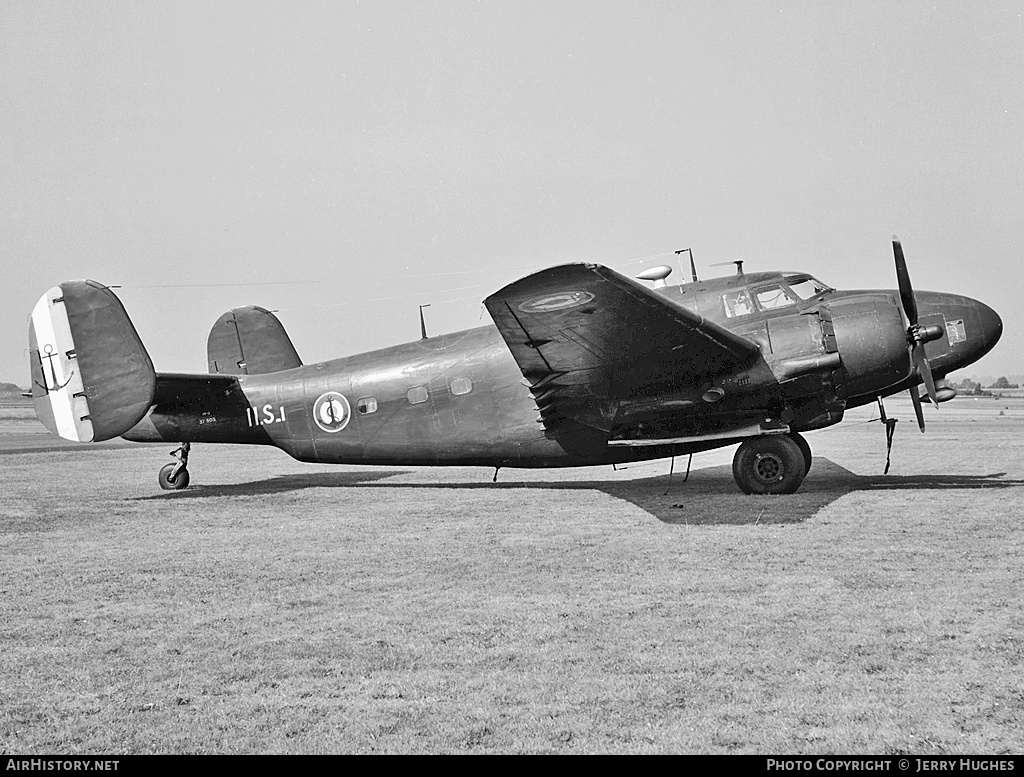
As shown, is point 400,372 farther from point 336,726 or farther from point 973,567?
point 336,726

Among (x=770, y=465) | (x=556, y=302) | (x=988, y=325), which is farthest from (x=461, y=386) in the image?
(x=988, y=325)

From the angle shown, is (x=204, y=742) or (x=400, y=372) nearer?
(x=204, y=742)

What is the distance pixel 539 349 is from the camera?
11508 millimetres

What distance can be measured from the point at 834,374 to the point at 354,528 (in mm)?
6821

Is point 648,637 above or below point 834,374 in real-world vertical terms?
below

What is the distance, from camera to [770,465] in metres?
12.2

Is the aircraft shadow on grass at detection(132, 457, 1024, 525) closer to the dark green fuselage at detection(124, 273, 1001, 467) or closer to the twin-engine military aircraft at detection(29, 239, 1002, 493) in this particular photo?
the twin-engine military aircraft at detection(29, 239, 1002, 493)

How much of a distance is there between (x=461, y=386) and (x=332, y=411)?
2547 mm

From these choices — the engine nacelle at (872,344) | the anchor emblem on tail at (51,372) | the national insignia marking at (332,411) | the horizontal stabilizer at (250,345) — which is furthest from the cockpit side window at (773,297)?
the anchor emblem on tail at (51,372)

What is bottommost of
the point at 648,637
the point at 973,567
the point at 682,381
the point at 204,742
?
the point at 973,567

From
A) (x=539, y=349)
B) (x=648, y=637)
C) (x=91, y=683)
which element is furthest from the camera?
(x=539, y=349)

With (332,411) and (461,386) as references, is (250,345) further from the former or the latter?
(461,386)

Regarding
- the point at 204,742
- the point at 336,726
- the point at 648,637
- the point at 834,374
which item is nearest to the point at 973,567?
the point at 648,637

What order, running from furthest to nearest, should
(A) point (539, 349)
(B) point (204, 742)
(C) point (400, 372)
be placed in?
(C) point (400, 372) → (A) point (539, 349) → (B) point (204, 742)
